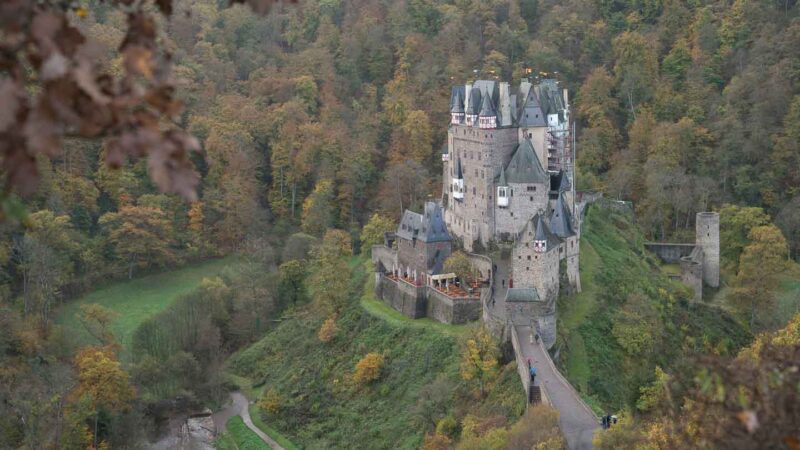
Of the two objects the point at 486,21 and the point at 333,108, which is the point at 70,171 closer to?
the point at 333,108

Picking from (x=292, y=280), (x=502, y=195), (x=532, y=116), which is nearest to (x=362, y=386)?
(x=502, y=195)

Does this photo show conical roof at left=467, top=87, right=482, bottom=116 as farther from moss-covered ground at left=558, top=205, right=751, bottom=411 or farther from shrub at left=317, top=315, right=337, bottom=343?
shrub at left=317, top=315, right=337, bottom=343

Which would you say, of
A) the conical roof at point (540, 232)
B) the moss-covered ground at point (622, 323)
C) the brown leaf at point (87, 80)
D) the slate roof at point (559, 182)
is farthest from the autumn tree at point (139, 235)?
the brown leaf at point (87, 80)

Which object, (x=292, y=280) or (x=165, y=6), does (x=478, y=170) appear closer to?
(x=292, y=280)

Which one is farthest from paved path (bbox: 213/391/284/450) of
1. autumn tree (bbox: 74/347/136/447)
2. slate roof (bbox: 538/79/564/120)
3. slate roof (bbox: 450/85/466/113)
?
slate roof (bbox: 538/79/564/120)

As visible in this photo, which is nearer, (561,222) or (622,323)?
(622,323)

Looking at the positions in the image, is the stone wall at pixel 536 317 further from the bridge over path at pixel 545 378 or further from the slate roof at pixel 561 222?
the slate roof at pixel 561 222
